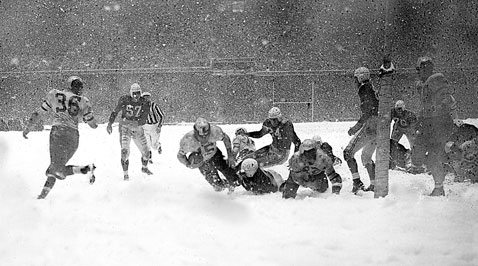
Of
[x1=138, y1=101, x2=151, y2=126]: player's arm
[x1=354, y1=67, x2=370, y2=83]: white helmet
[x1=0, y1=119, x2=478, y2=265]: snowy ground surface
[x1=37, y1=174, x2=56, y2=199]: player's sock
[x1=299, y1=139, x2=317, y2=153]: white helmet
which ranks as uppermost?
[x1=354, y1=67, x2=370, y2=83]: white helmet

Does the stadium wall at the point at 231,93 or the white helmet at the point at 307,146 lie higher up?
the stadium wall at the point at 231,93

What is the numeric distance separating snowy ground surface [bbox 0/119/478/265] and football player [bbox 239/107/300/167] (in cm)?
104

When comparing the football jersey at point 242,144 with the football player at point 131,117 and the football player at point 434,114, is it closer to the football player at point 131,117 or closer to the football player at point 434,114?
the football player at point 131,117

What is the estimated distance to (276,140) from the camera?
832cm

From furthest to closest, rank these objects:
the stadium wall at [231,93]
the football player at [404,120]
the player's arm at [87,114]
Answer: the stadium wall at [231,93] < the football player at [404,120] < the player's arm at [87,114]

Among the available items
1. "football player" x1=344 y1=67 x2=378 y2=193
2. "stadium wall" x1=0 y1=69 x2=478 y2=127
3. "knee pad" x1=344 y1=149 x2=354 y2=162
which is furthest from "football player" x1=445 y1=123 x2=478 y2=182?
"stadium wall" x1=0 y1=69 x2=478 y2=127

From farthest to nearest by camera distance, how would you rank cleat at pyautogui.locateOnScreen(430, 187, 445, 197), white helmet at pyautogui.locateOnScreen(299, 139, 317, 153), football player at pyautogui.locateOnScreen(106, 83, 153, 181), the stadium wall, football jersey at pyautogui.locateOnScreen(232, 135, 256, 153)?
the stadium wall, football player at pyautogui.locateOnScreen(106, 83, 153, 181), football jersey at pyautogui.locateOnScreen(232, 135, 256, 153), white helmet at pyautogui.locateOnScreen(299, 139, 317, 153), cleat at pyautogui.locateOnScreen(430, 187, 445, 197)

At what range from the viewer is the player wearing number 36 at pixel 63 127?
277 inches

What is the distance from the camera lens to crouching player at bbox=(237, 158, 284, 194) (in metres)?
7.23

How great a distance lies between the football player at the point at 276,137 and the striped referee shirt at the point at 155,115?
274 centimetres

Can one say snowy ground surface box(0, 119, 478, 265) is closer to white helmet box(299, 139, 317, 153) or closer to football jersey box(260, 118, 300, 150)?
white helmet box(299, 139, 317, 153)

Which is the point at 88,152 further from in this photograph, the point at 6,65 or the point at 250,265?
the point at 250,265

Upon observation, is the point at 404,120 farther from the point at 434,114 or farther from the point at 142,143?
the point at 142,143

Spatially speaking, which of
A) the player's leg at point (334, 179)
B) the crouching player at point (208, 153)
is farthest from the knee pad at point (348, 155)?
the crouching player at point (208, 153)
